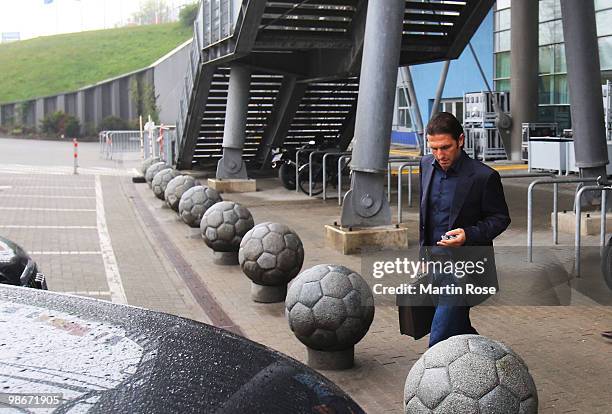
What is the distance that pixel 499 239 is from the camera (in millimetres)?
11734

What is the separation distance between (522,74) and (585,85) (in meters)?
16.7

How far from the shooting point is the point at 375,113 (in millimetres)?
11070

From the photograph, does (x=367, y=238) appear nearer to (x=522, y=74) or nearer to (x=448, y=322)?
(x=448, y=322)

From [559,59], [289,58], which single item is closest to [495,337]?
[289,58]

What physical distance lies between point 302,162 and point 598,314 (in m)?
12.5

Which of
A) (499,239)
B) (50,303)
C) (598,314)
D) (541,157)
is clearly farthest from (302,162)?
(50,303)

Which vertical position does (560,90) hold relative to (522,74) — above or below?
below

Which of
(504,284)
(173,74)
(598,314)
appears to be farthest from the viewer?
(173,74)

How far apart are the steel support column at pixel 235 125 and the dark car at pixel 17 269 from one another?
1243 centimetres

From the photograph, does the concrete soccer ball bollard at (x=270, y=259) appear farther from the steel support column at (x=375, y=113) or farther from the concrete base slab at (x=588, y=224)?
the concrete base slab at (x=588, y=224)

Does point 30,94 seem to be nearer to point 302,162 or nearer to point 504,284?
point 302,162

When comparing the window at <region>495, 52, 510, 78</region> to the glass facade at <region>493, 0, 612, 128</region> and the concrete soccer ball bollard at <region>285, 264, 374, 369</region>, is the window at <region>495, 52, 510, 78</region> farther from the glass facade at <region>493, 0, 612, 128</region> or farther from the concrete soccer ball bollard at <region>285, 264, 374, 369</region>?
the concrete soccer ball bollard at <region>285, 264, 374, 369</region>

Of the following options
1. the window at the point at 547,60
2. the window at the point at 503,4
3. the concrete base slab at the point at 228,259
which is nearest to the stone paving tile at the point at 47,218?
the concrete base slab at the point at 228,259

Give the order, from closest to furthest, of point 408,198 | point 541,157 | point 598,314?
point 598,314 < point 408,198 < point 541,157
